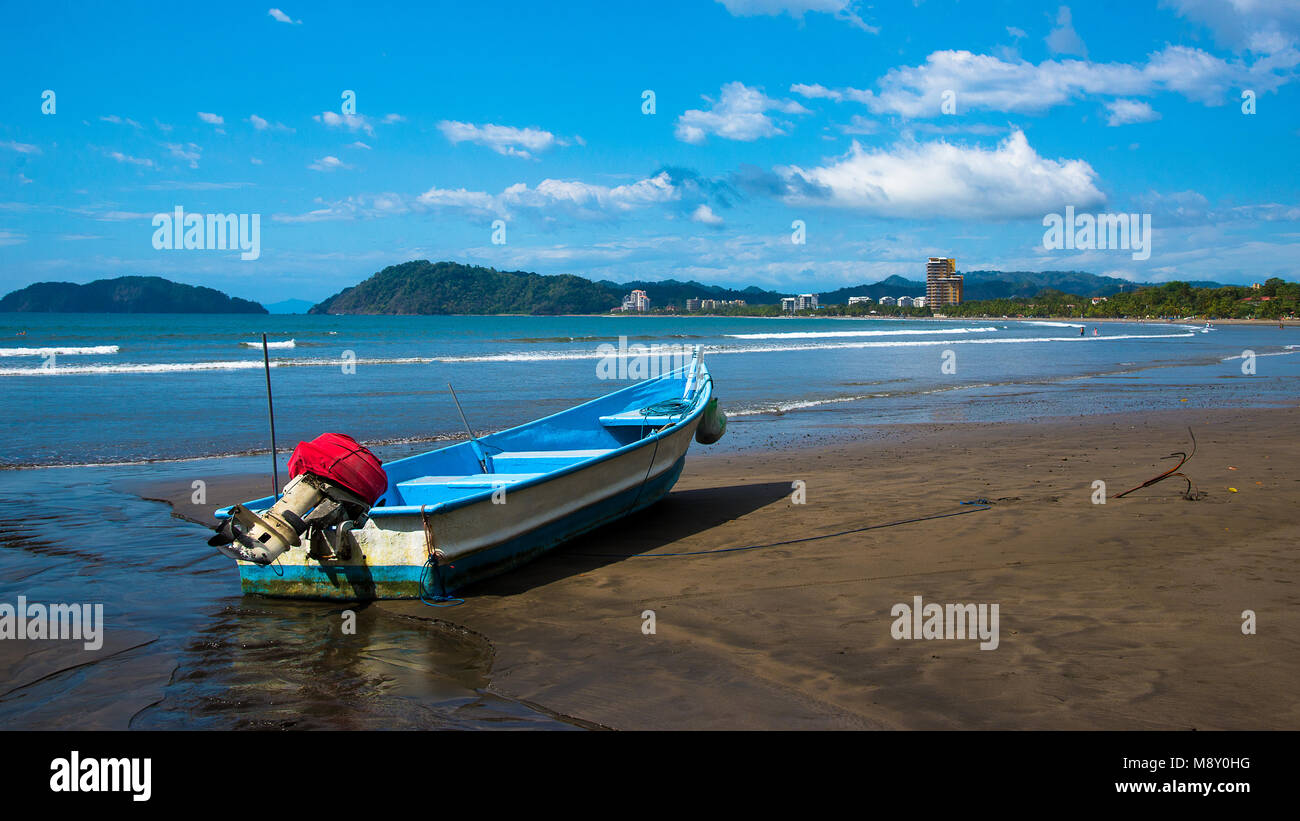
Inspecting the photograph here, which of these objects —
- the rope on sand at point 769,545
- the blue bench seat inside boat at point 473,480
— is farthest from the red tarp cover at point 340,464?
the rope on sand at point 769,545

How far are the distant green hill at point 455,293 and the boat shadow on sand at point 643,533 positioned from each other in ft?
594

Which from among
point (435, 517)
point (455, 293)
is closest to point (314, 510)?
point (435, 517)

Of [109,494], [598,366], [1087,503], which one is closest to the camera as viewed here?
[1087,503]

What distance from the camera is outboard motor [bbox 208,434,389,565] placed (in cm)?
652

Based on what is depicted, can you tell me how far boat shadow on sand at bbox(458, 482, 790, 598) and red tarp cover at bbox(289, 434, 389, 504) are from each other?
4.09 ft

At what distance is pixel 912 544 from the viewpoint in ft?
27.2

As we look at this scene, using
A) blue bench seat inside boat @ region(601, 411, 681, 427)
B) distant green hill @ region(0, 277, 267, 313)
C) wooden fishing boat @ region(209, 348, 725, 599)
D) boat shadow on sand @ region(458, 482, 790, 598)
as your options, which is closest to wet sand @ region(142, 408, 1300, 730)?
boat shadow on sand @ region(458, 482, 790, 598)

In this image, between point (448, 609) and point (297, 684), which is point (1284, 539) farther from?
point (297, 684)

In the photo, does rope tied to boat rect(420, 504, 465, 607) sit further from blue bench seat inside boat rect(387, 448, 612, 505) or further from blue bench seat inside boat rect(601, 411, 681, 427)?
blue bench seat inside boat rect(601, 411, 681, 427)

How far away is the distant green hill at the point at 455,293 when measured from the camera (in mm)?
185375

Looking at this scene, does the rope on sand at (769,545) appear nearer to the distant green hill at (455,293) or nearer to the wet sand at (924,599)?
the wet sand at (924,599)

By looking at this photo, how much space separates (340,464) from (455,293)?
185m

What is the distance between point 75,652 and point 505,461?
15.6 ft
